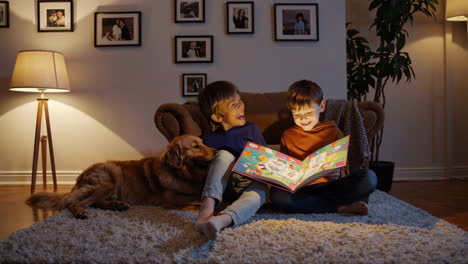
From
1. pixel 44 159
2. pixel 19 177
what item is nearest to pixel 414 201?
pixel 44 159

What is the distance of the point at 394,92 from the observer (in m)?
3.81

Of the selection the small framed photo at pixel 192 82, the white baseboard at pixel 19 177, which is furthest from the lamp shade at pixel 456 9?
the white baseboard at pixel 19 177

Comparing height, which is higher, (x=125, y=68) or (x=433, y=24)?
(x=433, y=24)

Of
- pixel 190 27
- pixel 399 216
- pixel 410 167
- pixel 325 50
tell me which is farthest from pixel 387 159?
pixel 190 27

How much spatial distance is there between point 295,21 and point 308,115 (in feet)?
6.37

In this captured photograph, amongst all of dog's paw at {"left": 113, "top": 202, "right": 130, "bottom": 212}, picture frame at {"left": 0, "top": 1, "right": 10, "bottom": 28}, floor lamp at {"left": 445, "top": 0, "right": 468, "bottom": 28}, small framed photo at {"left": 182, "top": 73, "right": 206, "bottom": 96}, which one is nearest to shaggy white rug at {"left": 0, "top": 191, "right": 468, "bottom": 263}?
dog's paw at {"left": 113, "top": 202, "right": 130, "bottom": 212}

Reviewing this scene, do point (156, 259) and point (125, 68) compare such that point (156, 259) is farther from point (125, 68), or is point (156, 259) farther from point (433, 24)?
point (433, 24)

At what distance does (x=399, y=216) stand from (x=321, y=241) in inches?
25.6

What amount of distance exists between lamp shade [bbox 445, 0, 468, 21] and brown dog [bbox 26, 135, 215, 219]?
9.89 ft

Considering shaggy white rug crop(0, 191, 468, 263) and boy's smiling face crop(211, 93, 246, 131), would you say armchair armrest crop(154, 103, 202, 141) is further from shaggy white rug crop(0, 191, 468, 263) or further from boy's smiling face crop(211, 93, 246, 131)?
shaggy white rug crop(0, 191, 468, 263)

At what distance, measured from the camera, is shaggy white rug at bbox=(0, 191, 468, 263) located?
46.7 inches

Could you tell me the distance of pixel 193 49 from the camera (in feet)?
11.5

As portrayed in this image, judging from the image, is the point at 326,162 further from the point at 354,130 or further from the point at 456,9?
the point at 456,9

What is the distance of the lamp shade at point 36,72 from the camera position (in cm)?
307
